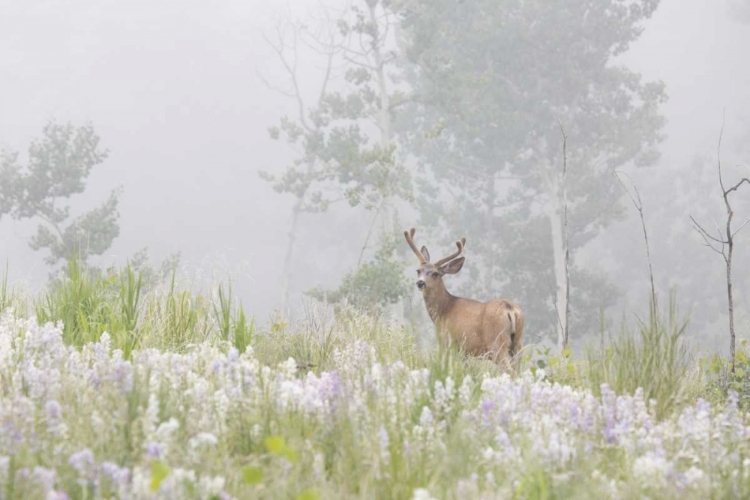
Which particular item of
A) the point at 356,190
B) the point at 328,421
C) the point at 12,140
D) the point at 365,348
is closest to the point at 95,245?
the point at 356,190

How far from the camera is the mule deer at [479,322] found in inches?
372

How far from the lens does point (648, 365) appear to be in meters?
6.31

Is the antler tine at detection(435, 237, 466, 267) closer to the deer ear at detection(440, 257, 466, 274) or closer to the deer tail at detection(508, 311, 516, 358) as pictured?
the deer ear at detection(440, 257, 466, 274)

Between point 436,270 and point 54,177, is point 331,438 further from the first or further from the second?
point 54,177

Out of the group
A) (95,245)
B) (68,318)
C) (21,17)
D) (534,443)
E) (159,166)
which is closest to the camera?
(534,443)

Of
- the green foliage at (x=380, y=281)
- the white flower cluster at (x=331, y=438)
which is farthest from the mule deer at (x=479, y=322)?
the green foliage at (x=380, y=281)

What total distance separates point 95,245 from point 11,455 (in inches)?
1264

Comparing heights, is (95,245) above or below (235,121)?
below

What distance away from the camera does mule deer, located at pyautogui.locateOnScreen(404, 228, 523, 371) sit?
9.45 meters

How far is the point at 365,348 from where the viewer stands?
24.2 ft

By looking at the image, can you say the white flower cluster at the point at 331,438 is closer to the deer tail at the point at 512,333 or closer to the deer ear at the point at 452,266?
the deer tail at the point at 512,333

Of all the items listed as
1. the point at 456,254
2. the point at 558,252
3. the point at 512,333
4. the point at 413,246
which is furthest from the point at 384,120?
the point at 512,333

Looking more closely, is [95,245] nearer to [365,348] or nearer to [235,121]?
[365,348]

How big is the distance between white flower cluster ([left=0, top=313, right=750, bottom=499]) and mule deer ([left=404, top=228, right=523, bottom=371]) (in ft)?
12.3
